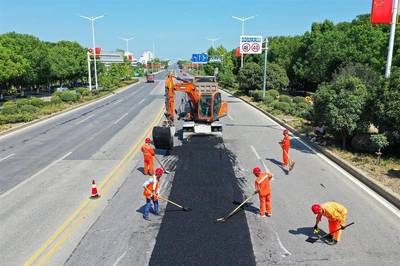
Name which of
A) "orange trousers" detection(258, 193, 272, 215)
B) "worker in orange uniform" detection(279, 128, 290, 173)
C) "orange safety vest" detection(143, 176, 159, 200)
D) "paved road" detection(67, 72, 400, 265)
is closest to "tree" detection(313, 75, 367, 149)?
"paved road" detection(67, 72, 400, 265)

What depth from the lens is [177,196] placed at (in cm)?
1110

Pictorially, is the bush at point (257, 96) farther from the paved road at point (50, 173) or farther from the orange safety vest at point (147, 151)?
the orange safety vest at point (147, 151)

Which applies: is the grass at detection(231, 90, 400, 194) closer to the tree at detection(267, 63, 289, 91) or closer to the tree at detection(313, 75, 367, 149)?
the tree at detection(313, 75, 367, 149)

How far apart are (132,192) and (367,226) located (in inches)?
280

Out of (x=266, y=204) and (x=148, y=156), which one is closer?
A: (x=266, y=204)

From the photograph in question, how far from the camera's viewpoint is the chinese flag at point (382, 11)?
16.4 meters

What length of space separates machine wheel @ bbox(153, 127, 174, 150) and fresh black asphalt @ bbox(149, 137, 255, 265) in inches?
77.7

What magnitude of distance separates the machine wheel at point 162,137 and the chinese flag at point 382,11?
11074 millimetres

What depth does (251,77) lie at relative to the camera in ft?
153

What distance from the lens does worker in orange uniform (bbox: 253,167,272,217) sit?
30.3 feet

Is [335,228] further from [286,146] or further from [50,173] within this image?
[50,173]

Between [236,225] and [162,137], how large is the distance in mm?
8130

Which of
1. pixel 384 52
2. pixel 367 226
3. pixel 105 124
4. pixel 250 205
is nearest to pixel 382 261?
pixel 367 226

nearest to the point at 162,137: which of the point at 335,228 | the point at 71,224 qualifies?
the point at 71,224
